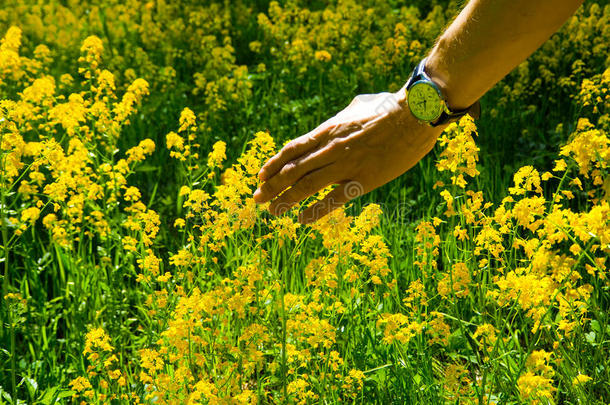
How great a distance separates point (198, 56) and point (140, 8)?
5.40ft

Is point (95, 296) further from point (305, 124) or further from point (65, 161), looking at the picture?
point (305, 124)

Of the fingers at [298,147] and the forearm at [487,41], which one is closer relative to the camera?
Result: the forearm at [487,41]

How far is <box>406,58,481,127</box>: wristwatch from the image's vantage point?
72.2 inches

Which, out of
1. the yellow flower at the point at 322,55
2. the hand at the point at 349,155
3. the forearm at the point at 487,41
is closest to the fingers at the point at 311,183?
the hand at the point at 349,155

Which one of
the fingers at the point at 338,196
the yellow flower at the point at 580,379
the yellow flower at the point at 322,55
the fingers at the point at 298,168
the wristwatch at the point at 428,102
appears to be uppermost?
the yellow flower at the point at 322,55

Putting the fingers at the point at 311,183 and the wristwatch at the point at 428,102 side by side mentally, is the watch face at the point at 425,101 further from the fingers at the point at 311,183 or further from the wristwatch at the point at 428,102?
the fingers at the point at 311,183

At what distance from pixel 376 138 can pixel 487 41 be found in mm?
395

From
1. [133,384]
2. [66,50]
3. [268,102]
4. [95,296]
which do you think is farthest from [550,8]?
[66,50]

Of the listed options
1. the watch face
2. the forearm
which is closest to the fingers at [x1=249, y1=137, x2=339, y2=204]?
the watch face

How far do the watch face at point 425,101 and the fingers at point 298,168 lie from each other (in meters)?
0.24

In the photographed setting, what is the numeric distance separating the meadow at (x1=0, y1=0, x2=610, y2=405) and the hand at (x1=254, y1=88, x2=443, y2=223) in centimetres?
43

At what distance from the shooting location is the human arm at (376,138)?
1.75m

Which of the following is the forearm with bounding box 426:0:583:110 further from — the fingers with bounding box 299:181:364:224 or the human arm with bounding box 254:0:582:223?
the fingers with bounding box 299:181:364:224

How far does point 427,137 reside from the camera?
1.94 m
